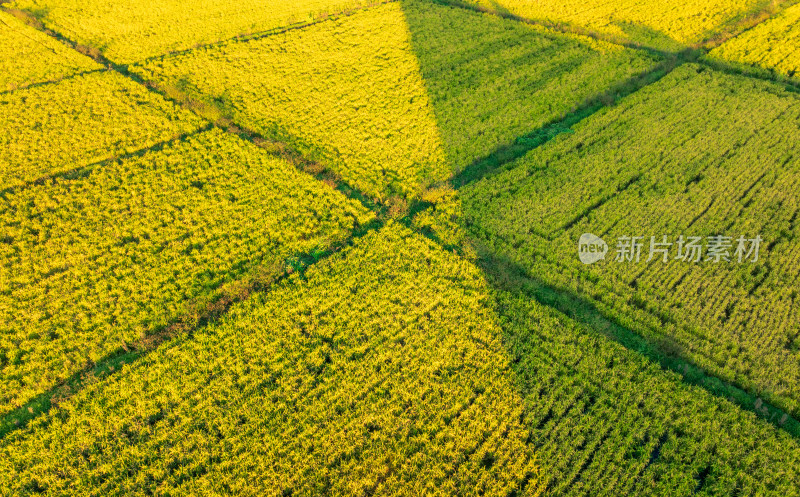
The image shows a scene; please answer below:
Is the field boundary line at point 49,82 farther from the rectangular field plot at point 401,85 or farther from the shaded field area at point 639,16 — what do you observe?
the shaded field area at point 639,16

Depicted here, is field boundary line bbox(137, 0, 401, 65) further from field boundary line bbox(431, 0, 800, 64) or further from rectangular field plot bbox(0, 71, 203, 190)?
field boundary line bbox(431, 0, 800, 64)

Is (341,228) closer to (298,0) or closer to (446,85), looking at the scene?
(446,85)

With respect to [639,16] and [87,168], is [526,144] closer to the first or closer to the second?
[87,168]

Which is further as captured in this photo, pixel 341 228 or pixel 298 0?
pixel 298 0

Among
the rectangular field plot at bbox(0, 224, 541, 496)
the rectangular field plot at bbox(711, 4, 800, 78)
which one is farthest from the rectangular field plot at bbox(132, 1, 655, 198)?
the rectangular field plot at bbox(0, 224, 541, 496)

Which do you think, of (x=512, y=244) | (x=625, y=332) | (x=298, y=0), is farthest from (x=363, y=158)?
(x=298, y=0)
